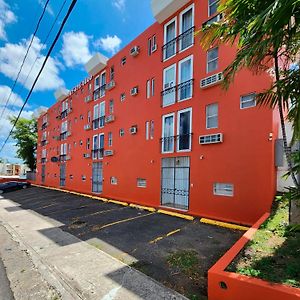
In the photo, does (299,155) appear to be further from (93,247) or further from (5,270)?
(5,270)

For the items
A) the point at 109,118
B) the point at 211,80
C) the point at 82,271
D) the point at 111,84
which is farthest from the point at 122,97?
the point at 82,271

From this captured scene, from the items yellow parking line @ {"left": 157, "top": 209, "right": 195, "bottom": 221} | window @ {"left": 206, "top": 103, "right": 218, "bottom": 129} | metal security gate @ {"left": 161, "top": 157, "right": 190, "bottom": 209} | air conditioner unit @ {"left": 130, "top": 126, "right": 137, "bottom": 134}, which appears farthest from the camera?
air conditioner unit @ {"left": 130, "top": 126, "right": 137, "bottom": 134}

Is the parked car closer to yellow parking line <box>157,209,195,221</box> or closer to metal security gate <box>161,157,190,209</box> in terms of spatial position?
metal security gate <box>161,157,190,209</box>

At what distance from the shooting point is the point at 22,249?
26.7 feet

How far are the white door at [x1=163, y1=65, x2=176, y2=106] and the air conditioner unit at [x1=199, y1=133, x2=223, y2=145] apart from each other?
Result: 3.30 m

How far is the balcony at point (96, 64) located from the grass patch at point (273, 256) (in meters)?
18.6

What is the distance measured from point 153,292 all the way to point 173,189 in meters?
9.02

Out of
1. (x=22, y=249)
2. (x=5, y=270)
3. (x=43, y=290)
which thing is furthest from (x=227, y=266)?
(x=22, y=249)

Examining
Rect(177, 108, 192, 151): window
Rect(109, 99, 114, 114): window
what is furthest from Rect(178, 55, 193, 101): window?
Rect(109, 99, 114, 114): window

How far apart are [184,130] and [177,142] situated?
2.64ft

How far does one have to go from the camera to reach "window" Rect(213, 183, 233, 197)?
10.7m

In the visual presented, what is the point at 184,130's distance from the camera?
13133 mm

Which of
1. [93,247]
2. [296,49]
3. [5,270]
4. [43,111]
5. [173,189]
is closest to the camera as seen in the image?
[296,49]

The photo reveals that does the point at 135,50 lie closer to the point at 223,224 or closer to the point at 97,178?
the point at 97,178
